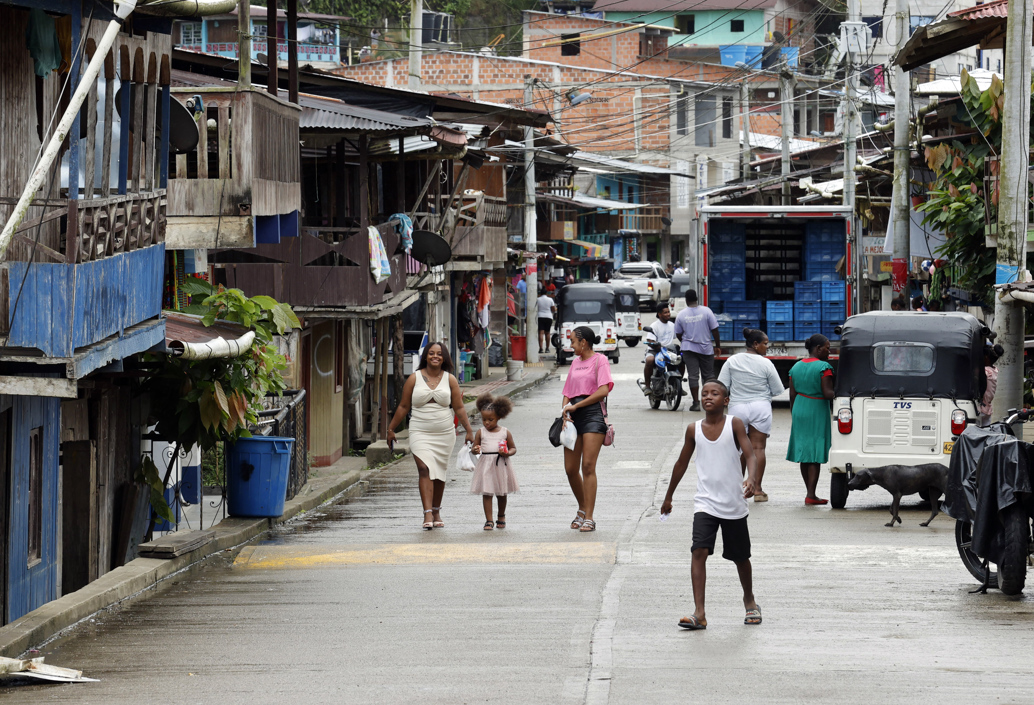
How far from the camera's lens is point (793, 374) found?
15164 millimetres

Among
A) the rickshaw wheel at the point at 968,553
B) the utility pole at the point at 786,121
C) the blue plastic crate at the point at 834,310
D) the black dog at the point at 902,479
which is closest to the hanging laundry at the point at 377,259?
the black dog at the point at 902,479

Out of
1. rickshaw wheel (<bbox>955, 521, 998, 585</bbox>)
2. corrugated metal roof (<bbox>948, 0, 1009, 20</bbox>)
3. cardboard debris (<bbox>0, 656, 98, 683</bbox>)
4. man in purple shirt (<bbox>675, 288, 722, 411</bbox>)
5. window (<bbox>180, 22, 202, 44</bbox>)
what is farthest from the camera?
window (<bbox>180, 22, 202, 44</bbox>)

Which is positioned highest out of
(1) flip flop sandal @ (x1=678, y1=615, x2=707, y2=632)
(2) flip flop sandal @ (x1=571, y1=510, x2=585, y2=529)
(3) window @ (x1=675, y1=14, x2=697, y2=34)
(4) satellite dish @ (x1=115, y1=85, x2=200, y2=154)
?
(3) window @ (x1=675, y1=14, x2=697, y2=34)

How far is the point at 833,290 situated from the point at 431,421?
1548cm

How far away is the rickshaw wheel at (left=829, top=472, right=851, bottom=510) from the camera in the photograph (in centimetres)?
1462

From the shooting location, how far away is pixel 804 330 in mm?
26812

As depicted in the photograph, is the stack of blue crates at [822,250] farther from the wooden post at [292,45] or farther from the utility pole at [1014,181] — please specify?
the wooden post at [292,45]

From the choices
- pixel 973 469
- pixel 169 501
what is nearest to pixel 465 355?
pixel 169 501

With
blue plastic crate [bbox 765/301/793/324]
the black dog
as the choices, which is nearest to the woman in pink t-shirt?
the black dog

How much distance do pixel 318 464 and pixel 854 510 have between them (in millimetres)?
9098

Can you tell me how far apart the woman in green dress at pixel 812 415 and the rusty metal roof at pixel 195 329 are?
5.91 metres

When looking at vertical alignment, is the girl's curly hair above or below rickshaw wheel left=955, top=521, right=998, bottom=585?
above

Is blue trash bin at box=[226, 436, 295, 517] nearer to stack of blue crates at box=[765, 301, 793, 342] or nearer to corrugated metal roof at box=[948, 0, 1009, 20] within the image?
corrugated metal roof at box=[948, 0, 1009, 20]

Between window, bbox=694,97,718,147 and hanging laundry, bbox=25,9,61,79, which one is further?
window, bbox=694,97,718,147
